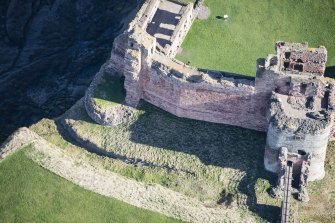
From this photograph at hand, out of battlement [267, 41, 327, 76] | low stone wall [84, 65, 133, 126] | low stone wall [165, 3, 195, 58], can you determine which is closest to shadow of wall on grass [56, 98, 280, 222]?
low stone wall [84, 65, 133, 126]

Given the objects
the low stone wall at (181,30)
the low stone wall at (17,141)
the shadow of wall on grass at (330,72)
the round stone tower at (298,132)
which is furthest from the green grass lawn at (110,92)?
the shadow of wall on grass at (330,72)

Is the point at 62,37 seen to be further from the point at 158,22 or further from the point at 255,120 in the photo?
the point at 255,120

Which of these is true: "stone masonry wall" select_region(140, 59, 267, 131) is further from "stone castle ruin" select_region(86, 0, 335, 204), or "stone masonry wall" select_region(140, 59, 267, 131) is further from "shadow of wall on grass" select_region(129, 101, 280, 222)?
"shadow of wall on grass" select_region(129, 101, 280, 222)

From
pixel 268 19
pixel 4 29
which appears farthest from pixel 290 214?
pixel 4 29

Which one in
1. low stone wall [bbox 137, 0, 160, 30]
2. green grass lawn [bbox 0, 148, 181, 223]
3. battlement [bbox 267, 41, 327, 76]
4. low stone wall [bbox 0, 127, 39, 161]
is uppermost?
low stone wall [bbox 137, 0, 160, 30]

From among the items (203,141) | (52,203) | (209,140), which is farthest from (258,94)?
(52,203)

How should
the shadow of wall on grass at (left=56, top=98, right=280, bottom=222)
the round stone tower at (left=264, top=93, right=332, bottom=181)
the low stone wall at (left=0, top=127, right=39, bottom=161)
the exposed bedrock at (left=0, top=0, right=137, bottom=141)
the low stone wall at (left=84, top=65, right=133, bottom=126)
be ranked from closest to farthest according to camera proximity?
the round stone tower at (left=264, top=93, right=332, bottom=181), the shadow of wall on grass at (left=56, top=98, right=280, bottom=222), the low stone wall at (left=0, top=127, right=39, bottom=161), the low stone wall at (left=84, top=65, right=133, bottom=126), the exposed bedrock at (left=0, top=0, right=137, bottom=141)
